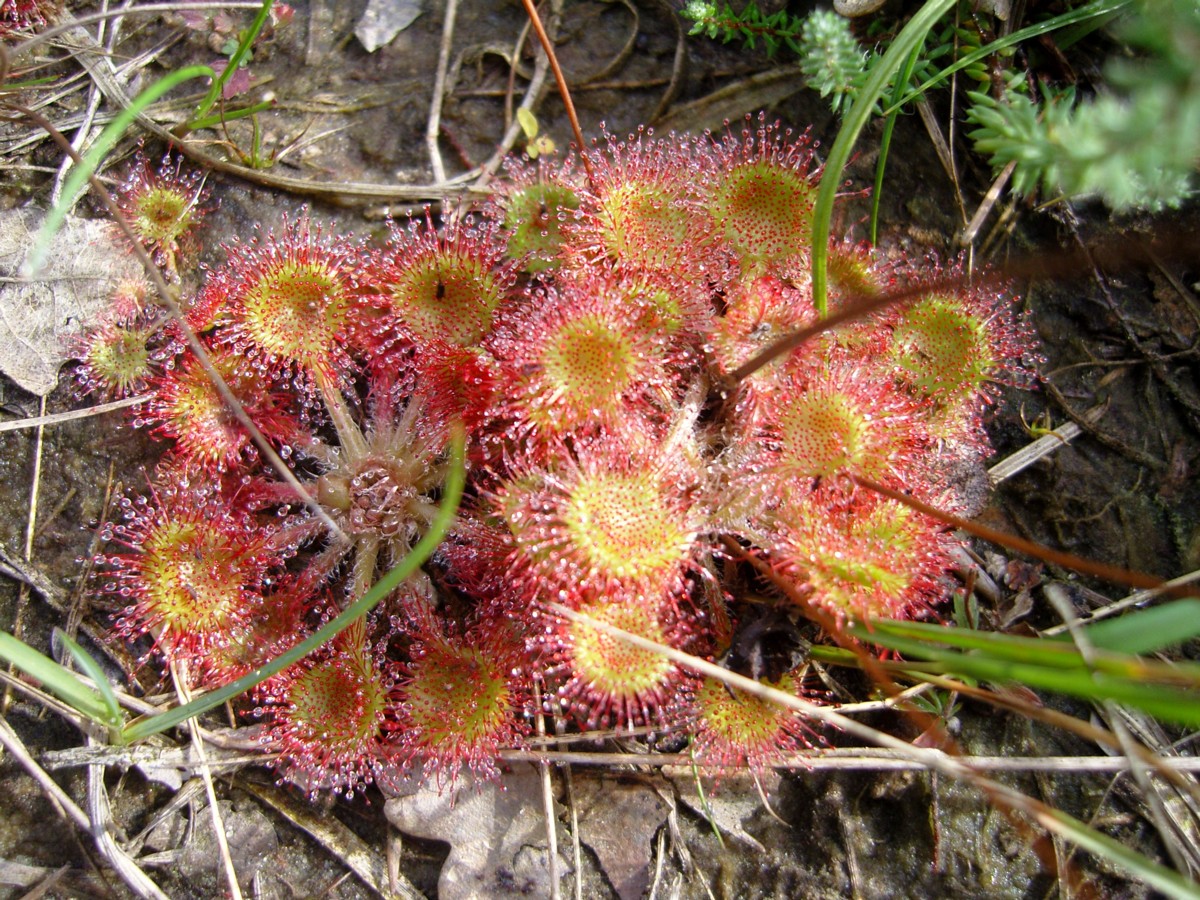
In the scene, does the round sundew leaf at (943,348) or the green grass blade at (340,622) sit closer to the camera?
the green grass blade at (340,622)

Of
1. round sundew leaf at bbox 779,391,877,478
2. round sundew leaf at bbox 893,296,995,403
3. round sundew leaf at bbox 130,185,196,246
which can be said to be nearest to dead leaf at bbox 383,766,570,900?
round sundew leaf at bbox 779,391,877,478

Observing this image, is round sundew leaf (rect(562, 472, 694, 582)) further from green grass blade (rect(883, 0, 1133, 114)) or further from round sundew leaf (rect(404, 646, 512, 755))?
green grass blade (rect(883, 0, 1133, 114))

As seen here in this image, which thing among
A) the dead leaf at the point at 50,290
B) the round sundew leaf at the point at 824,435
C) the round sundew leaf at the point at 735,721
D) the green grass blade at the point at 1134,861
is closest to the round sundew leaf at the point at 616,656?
the round sundew leaf at the point at 735,721

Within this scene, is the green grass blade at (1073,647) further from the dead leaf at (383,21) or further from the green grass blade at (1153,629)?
the dead leaf at (383,21)

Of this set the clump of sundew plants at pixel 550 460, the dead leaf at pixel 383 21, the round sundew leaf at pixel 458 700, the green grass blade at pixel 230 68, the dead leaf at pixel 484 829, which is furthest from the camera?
the dead leaf at pixel 383 21

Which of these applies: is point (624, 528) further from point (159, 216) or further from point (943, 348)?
point (159, 216)

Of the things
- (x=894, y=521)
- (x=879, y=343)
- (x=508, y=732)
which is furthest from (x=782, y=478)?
(x=508, y=732)

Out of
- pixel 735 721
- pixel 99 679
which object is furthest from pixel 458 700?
pixel 99 679
